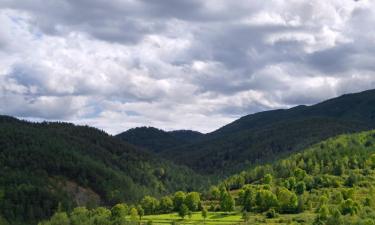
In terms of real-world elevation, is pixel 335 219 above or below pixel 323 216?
below

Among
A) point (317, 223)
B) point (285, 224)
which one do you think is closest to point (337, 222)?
point (317, 223)

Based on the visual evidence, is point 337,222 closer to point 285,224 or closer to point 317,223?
point 317,223

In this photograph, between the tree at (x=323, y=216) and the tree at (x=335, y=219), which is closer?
the tree at (x=335, y=219)

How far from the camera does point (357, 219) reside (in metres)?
187

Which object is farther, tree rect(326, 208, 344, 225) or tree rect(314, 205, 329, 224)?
tree rect(314, 205, 329, 224)

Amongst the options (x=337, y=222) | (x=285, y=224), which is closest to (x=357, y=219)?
(x=337, y=222)

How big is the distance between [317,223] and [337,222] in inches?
270

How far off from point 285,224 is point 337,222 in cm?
2145

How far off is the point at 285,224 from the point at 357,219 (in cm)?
2609

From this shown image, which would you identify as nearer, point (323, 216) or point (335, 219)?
point (335, 219)

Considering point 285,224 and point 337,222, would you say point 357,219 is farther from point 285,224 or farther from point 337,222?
point 285,224

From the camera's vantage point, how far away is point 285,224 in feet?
650

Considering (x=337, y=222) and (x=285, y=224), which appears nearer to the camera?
(x=337, y=222)
